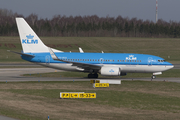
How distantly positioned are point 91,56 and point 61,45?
7203 cm

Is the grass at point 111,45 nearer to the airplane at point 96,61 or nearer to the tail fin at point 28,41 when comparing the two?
the tail fin at point 28,41

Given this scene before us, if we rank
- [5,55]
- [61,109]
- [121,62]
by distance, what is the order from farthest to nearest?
[5,55] < [121,62] < [61,109]

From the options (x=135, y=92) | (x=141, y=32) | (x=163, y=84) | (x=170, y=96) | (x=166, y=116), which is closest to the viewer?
(x=166, y=116)

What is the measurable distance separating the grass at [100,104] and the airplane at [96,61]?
9.40 meters

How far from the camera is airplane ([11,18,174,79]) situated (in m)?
42.0

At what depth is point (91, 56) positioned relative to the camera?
4328 centimetres

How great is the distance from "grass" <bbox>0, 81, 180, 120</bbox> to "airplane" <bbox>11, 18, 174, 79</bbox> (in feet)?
30.8

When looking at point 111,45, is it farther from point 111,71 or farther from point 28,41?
point 111,71

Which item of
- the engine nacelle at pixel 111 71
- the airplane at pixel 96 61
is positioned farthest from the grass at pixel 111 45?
the engine nacelle at pixel 111 71

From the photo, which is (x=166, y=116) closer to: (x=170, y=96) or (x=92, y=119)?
(x=92, y=119)

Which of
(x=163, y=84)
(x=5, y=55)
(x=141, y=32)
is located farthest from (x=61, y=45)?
(x=163, y=84)

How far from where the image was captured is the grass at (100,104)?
18797mm

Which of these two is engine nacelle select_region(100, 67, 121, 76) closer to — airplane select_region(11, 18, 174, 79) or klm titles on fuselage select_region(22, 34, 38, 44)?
airplane select_region(11, 18, 174, 79)

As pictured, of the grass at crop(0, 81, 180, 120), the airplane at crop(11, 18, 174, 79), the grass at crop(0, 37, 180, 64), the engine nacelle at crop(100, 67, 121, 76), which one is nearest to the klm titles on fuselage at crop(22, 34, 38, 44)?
the airplane at crop(11, 18, 174, 79)
